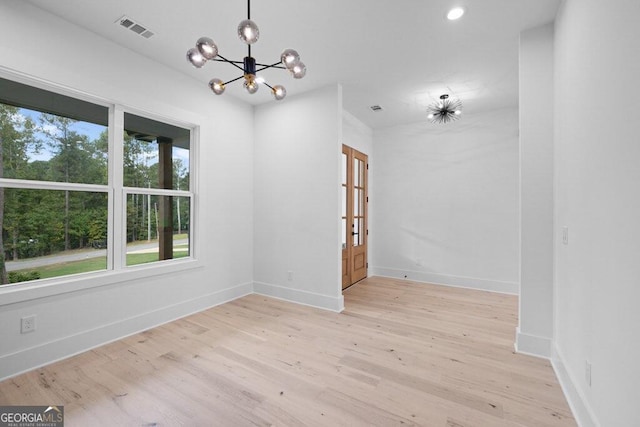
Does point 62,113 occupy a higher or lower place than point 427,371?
higher

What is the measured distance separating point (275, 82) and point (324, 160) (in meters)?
1.20

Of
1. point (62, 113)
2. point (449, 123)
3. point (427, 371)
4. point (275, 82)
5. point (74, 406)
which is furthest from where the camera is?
point (449, 123)

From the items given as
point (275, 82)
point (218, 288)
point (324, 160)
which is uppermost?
point (275, 82)

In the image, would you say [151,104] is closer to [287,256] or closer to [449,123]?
[287,256]

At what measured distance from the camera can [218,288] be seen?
3.80 meters

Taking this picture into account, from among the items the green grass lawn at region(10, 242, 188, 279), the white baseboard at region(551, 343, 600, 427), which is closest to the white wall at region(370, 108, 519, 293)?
the white baseboard at region(551, 343, 600, 427)

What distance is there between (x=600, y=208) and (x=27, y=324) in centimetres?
409

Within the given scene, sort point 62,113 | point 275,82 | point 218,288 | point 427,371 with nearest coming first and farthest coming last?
point 427,371 → point 62,113 → point 275,82 → point 218,288

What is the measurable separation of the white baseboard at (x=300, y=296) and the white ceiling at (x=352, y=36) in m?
2.87

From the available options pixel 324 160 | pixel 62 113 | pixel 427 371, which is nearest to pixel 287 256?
pixel 324 160

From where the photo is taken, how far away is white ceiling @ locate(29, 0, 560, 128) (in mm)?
2266

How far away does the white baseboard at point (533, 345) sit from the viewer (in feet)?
7.87

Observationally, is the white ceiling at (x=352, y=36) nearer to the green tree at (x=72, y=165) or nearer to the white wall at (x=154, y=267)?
the white wall at (x=154, y=267)

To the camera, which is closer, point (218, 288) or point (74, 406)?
point (74, 406)
